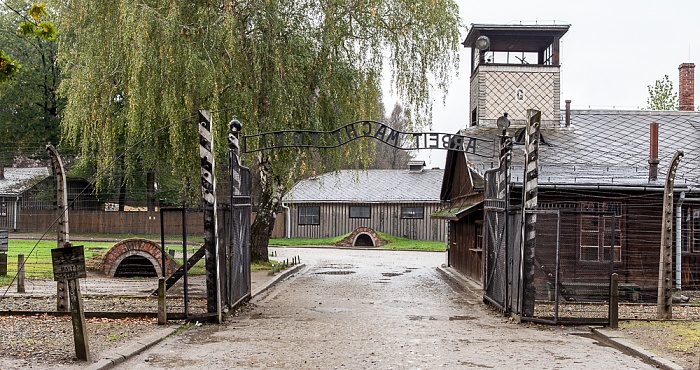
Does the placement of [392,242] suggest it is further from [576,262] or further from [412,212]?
[576,262]

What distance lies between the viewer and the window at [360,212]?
48875 millimetres

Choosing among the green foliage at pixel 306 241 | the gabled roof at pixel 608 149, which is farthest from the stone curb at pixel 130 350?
the green foliage at pixel 306 241

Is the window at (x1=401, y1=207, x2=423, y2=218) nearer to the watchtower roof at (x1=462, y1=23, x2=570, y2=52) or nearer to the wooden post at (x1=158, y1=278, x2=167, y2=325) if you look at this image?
the watchtower roof at (x1=462, y1=23, x2=570, y2=52)

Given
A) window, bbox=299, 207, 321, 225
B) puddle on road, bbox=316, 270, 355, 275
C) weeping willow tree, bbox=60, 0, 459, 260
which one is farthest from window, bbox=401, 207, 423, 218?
weeping willow tree, bbox=60, 0, 459, 260

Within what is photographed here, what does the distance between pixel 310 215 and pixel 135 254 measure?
1148 inches

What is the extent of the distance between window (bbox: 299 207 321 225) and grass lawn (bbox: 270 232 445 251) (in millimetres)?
1206

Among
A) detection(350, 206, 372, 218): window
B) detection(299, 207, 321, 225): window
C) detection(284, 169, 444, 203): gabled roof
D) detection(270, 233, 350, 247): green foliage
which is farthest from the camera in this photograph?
detection(299, 207, 321, 225): window

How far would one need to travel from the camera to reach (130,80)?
18.3 metres

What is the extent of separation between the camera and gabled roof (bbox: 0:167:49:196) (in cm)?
4494

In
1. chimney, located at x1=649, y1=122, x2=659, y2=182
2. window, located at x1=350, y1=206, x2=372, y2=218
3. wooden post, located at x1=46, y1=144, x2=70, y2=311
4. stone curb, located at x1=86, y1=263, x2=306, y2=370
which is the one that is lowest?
stone curb, located at x1=86, y1=263, x2=306, y2=370

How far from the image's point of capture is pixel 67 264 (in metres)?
9.42

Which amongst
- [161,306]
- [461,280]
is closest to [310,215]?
[461,280]

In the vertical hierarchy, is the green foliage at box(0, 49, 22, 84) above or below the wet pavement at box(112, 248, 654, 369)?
above

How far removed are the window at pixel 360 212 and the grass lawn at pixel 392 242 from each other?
5.25ft
